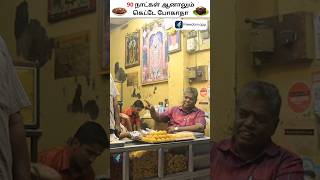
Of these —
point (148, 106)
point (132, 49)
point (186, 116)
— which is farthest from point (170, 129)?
point (132, 49)

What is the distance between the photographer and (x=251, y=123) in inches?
81.6

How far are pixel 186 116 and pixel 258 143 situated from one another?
129 inches

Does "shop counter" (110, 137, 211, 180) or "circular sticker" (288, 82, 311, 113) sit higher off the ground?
"circular sticker" (288, 82, 311, 113)

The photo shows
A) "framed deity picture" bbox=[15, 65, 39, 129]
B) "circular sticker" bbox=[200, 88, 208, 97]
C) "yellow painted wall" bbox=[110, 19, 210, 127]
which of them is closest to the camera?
"framed deity picture" bbox=[15, 65, 39, 129]

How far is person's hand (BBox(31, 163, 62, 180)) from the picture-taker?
99.6 inches

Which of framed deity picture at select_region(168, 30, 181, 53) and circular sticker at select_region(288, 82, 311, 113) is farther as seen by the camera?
framed deity picture at select_region(168, 30, 181, 53)

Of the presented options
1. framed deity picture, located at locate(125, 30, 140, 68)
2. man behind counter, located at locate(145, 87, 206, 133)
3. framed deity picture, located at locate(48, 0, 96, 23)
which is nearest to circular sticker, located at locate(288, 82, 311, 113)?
framed deity picture, located at locate(48, 0, 96, 23)

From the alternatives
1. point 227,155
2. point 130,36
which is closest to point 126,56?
point 130,36

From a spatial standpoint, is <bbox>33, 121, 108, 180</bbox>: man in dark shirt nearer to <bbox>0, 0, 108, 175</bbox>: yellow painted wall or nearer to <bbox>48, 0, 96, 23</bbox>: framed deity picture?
<bbox>0, 0, 108, 175</bbox>: yellow painted wall

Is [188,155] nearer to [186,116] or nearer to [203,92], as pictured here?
[186,116]

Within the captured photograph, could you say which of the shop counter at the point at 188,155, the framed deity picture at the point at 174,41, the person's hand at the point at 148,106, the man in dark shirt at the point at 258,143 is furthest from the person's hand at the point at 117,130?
the man in dark shirt at the point at 258,143

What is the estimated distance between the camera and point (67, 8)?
9.16ft

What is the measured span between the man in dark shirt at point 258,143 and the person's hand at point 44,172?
2.98 feet

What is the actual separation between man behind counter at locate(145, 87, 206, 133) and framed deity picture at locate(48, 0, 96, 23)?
2445mm
